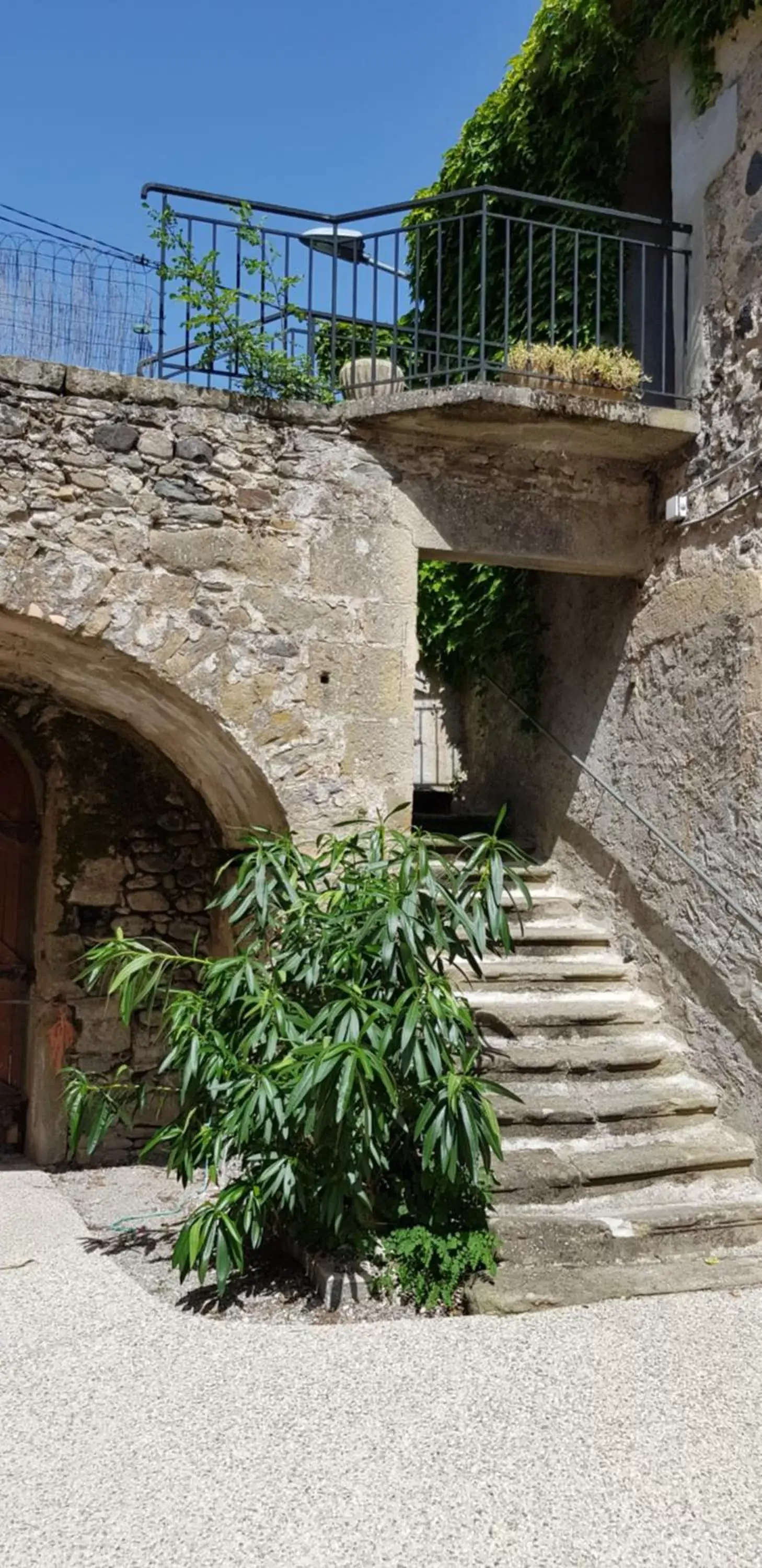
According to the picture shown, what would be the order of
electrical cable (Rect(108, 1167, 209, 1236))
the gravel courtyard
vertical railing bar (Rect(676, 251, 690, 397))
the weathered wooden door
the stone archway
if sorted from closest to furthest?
the gravel courtyard, electrical cable (Rect(108, 1167, 209, 1236)), vertical railing bar (Rect(676, 251, 690, 397)), the stone archway, the weathered wooden door

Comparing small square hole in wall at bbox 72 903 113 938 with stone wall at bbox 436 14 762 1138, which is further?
small square hole in wall at bbox 72 903 113 938

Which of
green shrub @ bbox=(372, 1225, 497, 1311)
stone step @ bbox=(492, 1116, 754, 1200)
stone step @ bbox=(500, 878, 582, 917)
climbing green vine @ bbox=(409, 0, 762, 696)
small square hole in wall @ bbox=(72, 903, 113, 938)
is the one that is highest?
climbing green vine @ bbox=(409, 0, 762, 696)

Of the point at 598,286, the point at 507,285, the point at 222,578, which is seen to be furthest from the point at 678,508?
the point at 222,578

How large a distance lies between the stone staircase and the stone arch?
136cm

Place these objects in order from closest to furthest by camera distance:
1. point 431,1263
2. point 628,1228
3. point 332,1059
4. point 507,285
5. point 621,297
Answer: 1. point 332,1059
2. point 431,1263
3. point 628,1228
4. point 507,285
5. point 621,297

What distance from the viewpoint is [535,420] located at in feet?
17.5

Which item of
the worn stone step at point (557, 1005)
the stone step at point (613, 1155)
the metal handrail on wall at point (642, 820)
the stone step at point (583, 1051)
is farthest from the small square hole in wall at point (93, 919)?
the metal handrail on wall at point (642, 820)

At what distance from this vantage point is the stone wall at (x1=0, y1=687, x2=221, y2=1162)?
6090 mm

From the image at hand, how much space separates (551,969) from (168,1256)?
223 cm

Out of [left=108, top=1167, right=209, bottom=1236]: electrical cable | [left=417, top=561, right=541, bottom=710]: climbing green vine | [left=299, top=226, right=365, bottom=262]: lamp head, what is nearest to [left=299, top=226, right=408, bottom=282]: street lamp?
[left=299, top=226, right=365, bottom=262]: lamp head

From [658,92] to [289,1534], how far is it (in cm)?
661

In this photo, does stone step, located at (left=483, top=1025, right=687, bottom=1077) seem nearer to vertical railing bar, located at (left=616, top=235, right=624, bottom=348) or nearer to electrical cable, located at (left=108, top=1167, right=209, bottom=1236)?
electrical cable, located at (left=108, top=1167, right=209, bottom=1236)

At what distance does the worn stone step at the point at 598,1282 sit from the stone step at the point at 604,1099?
0.73 m

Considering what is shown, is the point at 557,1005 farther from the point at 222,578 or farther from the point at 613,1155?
the point at 222,578
